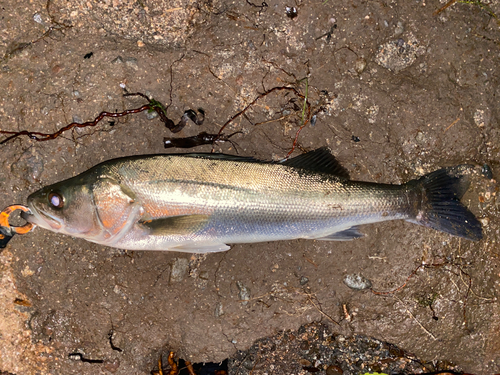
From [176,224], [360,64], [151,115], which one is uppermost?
[360,64]

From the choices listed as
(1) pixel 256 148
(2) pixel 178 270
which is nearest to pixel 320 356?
(2) pixel 178 270

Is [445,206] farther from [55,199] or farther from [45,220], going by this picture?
[45,220]

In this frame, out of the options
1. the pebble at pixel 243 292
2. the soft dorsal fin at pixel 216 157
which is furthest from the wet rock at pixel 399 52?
the pebble at pixel 243 292

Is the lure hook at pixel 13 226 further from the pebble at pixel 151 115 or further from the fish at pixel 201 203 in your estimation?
the pebble at pixel 151 115

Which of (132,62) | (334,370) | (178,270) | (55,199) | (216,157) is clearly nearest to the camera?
(55,199)

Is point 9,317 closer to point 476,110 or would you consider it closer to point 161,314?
point 161,314

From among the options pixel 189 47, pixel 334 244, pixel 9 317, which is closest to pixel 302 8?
pixel 189 47
